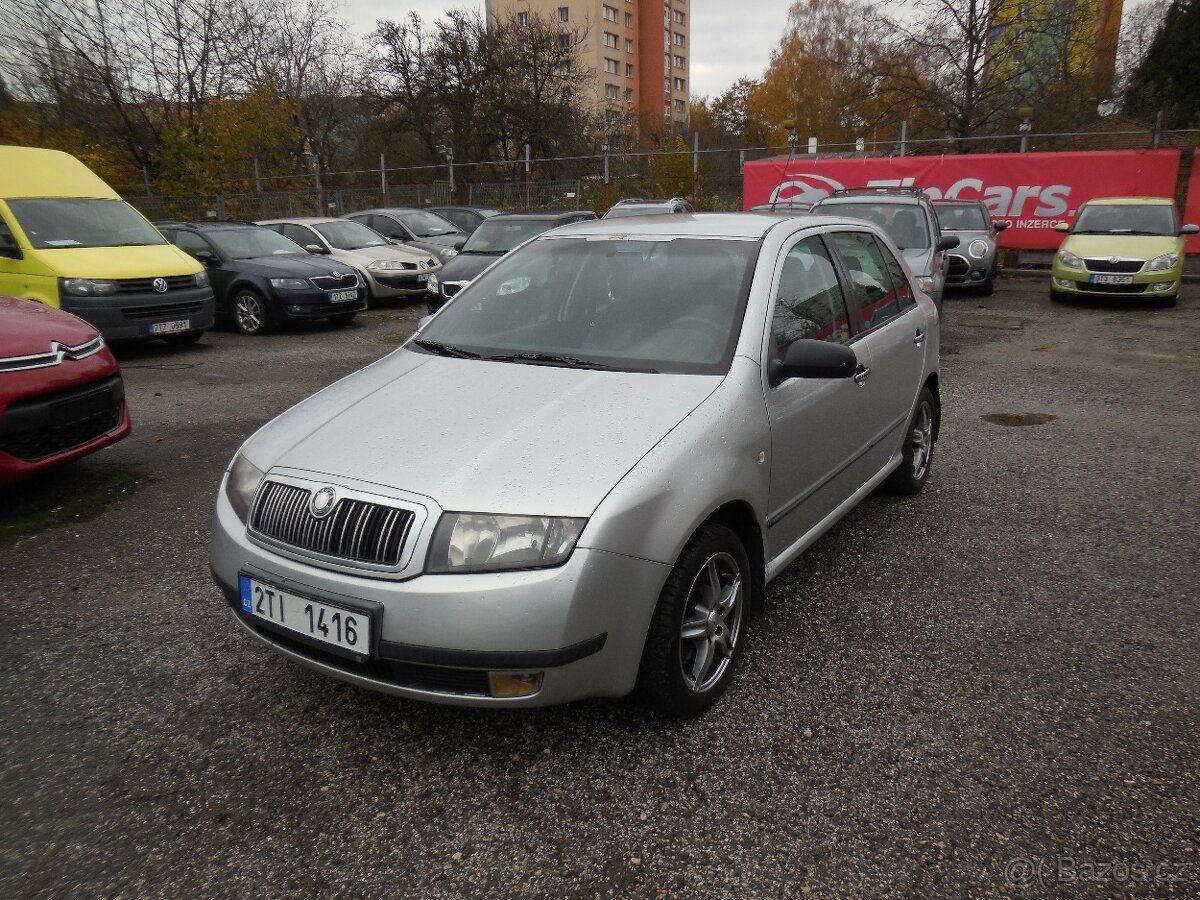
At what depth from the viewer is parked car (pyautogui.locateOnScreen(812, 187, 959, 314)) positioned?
10039 mm

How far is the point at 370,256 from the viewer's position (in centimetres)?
1385

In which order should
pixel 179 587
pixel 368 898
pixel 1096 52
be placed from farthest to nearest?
pixel 1096 52, pixel 179 587, pixel 368 898

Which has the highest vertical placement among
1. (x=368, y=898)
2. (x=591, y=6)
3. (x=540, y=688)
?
(x=591, y=6)

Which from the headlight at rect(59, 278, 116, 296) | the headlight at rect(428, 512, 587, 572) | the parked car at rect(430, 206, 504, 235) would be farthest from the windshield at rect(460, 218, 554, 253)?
the headlight at rect(428, 512, 587, 572)

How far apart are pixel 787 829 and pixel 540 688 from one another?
80cm

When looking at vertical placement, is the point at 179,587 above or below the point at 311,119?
below

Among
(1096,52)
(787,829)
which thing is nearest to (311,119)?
(1096,52)

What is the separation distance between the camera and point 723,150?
21922 millimetres

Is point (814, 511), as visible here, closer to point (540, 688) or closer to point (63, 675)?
point (540, 688)

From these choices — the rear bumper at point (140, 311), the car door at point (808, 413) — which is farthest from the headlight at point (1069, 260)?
the rear bumper at point (140, 311)

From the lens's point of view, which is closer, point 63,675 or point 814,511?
point 63,675

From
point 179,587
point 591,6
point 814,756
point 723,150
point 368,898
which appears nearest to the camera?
point 368,898

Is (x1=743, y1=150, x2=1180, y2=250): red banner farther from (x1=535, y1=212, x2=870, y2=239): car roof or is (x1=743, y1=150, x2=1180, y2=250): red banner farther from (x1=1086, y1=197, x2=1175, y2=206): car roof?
(x1=535, y1=212, x2=870, y2=239): car roof

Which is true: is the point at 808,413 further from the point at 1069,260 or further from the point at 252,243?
the point at 1069,260
